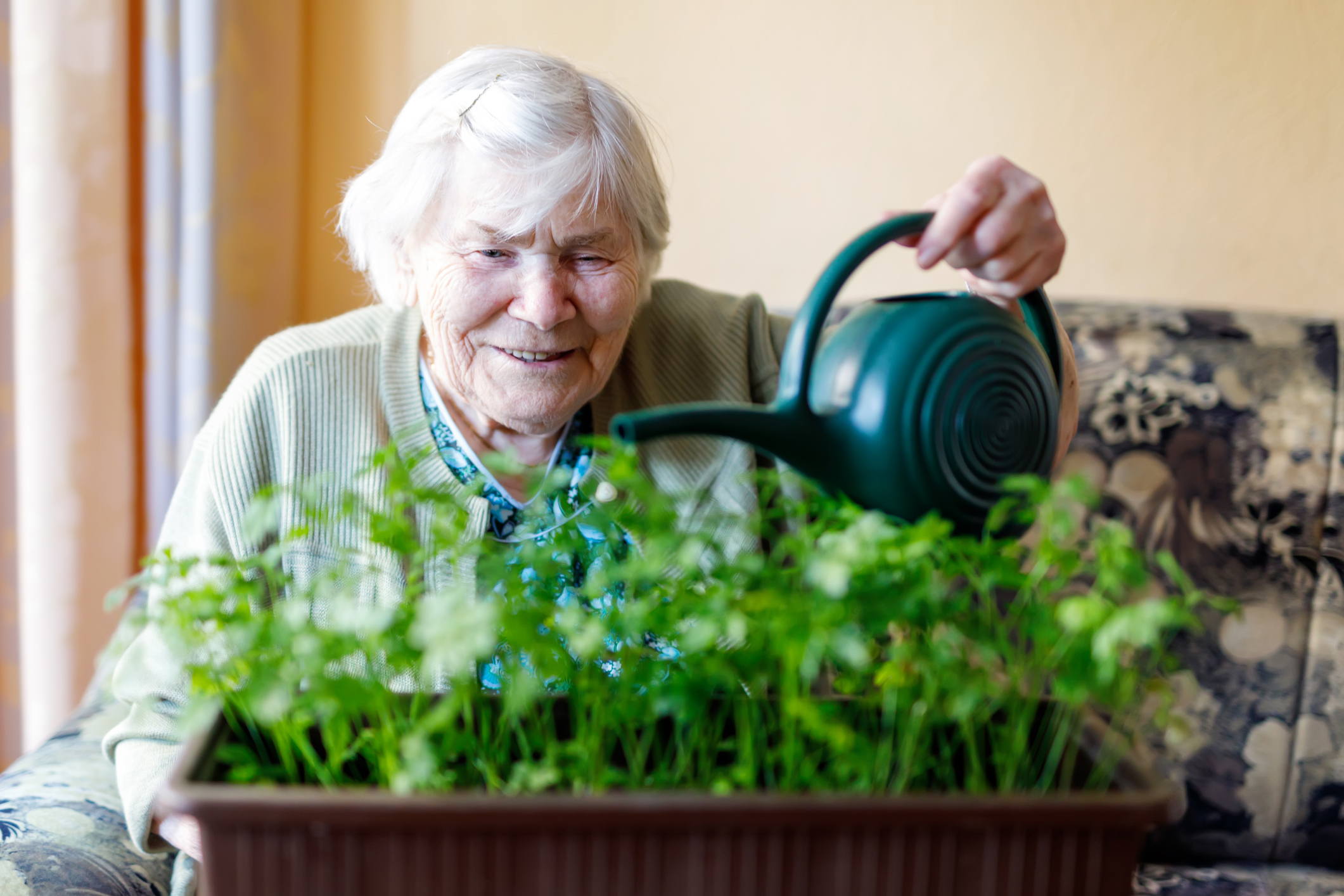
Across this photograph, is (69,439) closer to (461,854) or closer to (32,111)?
(32,111)

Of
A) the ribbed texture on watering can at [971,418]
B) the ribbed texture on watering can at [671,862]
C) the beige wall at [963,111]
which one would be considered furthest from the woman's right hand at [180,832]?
the beige wall at [963,111]

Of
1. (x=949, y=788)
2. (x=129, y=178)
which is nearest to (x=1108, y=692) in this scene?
(x=949, y=788)

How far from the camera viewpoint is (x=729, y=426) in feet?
1.85

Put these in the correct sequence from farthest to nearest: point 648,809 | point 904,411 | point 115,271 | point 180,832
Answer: point 115,271 → point 180,832 → point 904,411 → point 648,809

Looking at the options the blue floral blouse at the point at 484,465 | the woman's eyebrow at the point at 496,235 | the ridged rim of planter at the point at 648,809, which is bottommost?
the ridged rim of planter at the point at 648,809

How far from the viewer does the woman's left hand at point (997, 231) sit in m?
0.74

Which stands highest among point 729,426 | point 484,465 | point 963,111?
point 963,111

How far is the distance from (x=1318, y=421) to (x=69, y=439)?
1821 mm

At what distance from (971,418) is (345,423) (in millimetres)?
737

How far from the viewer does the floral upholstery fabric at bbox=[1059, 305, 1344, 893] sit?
1435 mm

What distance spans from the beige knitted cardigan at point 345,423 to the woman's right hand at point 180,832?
1cm

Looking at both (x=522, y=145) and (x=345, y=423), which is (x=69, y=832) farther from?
(x=522, y=145)

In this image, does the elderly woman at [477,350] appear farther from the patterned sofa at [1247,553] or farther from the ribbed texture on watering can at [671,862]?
the patterned sofa at [1247,553]

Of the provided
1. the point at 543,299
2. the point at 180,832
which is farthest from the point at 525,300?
the point at 180,832
